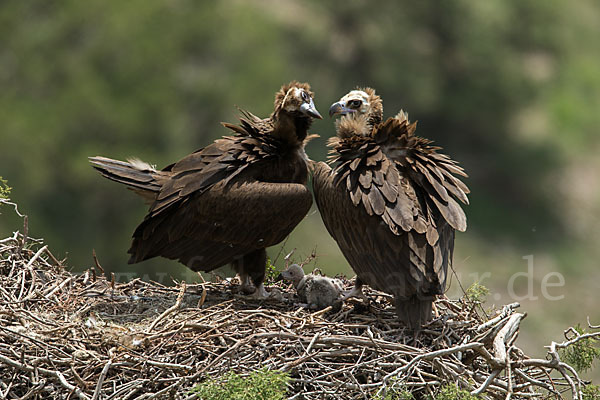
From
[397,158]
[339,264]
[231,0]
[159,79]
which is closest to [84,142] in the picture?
[159,79]

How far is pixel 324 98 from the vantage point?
987 inches

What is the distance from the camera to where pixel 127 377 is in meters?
5.23

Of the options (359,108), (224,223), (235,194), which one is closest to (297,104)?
(359,108)

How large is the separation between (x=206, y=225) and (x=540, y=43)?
873 inches

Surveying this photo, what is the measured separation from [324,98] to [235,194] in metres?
19.1

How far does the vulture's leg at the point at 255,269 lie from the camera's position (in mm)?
6543

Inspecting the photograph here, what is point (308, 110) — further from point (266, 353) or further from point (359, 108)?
point (266, 353)

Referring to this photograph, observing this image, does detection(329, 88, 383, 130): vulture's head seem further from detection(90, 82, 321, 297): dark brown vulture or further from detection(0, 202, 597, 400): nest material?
detection(0, 202, 597, 400): nest material

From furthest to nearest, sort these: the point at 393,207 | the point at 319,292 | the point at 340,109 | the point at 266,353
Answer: the point at 340,109 → the point at 319,292 → the point at 393,207 → the point at 266,353

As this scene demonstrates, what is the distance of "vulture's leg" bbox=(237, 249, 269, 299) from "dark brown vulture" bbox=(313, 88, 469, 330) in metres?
0.70

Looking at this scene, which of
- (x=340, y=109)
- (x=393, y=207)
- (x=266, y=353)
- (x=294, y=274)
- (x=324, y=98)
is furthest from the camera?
(x=324, y=98)

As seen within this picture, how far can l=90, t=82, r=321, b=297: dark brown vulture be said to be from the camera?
20.5 feet

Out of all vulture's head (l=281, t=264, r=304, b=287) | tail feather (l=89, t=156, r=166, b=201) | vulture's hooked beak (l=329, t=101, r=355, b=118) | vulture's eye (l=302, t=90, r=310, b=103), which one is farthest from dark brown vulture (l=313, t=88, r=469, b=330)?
tail feather (l=89, t=156, r=166, b=201)

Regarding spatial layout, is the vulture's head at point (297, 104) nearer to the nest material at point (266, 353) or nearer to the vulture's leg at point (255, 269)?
the vulture's leg at point (255, 269)
